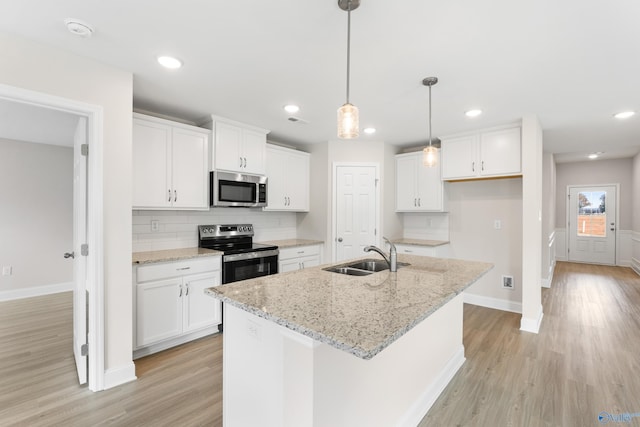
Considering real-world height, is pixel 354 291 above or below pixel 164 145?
below

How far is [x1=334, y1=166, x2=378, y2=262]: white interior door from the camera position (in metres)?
4.41

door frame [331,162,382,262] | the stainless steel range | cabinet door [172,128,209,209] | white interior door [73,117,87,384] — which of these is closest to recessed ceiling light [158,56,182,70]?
white interior door [73,117,87,384]

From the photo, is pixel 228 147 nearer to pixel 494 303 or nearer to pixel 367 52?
pixel 367 52

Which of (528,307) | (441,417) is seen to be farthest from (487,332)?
(441,417)

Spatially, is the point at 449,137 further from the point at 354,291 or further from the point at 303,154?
the point at 354,291

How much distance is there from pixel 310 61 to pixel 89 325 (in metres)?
2.52

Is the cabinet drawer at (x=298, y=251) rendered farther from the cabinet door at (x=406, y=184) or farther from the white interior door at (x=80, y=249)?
the white interior door at (x=80, y=249)

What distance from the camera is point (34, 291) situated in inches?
181

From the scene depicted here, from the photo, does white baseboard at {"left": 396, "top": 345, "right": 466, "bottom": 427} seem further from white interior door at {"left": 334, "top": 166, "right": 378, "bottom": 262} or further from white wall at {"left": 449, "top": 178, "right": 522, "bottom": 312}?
white interior door at {"left": 334, "top": 166, "right": 378, "bottom": 262}

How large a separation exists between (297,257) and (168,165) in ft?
6.35

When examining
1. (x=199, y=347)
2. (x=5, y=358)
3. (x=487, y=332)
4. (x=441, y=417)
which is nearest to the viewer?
(x=441, y=417)

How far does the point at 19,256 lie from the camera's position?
4.49m

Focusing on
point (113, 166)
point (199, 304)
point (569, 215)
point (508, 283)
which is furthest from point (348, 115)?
point (569, 215)

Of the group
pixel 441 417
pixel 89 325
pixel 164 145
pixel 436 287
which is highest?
pixel 164 145
